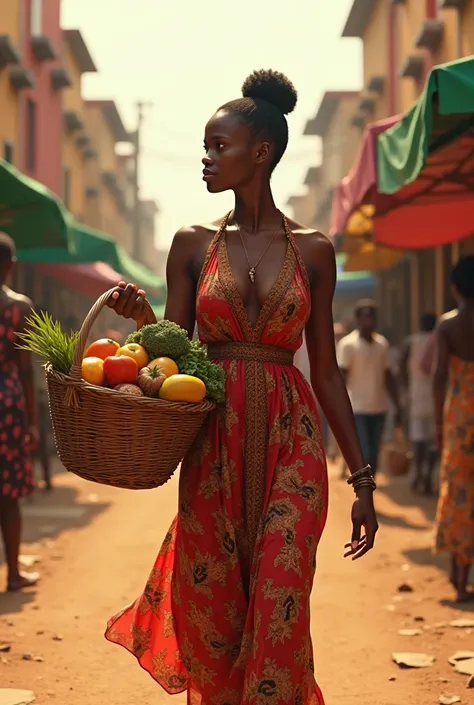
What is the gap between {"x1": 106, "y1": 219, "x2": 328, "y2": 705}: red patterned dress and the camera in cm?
353

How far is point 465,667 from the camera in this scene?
211 inches

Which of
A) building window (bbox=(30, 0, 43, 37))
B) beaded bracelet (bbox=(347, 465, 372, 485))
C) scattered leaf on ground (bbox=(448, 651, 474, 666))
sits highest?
building window (bbox=(30, 0, 43, 37))

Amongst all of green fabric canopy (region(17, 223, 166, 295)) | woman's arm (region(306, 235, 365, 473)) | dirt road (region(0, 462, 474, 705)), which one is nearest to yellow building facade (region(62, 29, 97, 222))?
green fabric canopy (region(17, 223, 166, 295))

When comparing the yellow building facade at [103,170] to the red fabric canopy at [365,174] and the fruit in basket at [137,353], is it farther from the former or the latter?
the fruit in basket at [137,353]

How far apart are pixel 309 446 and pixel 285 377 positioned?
233mm

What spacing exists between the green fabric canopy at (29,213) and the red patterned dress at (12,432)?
246cm

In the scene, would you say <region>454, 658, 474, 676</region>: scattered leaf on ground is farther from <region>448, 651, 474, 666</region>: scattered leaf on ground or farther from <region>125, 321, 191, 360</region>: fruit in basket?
<region>125, 321, 191, 360</region>: fruit in basket

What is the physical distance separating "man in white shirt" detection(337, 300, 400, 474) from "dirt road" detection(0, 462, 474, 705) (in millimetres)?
1149

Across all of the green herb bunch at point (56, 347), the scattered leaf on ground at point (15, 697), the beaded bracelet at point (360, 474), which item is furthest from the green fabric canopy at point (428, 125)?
the scattered leaf on ground at point (15, 697)

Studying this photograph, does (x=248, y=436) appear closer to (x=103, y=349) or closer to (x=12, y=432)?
(x=103, y=349)

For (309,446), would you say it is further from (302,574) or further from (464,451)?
(464,451)

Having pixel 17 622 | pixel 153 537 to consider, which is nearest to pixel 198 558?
pixel 17 622

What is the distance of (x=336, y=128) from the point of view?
39.0m

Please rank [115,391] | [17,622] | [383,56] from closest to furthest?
[115,391], [17,622], [383,56]
